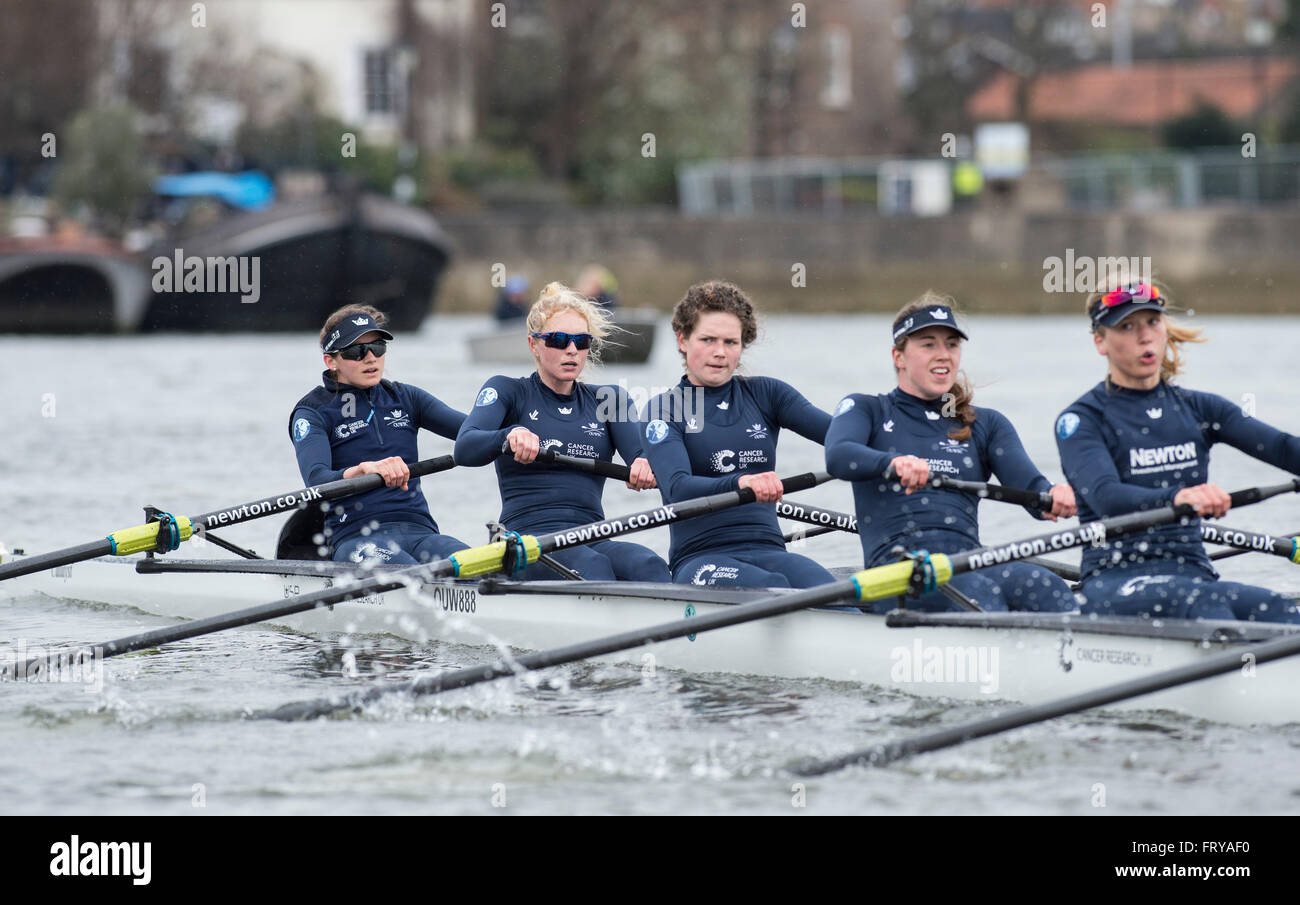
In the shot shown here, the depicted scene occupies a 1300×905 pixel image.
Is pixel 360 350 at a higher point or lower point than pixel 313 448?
higher

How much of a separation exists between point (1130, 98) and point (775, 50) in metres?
19.6

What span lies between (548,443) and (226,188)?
29.7 metres

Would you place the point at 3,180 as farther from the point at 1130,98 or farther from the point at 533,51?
the point at 1130,98

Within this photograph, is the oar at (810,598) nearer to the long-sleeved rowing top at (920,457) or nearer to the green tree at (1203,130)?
the long-sleeved rowing top at (920,457)

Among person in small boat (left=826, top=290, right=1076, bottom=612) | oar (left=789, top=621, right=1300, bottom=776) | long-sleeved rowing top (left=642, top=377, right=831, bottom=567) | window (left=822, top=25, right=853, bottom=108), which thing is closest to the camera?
oar (left=789, top=621, right=1300, bottom=776)

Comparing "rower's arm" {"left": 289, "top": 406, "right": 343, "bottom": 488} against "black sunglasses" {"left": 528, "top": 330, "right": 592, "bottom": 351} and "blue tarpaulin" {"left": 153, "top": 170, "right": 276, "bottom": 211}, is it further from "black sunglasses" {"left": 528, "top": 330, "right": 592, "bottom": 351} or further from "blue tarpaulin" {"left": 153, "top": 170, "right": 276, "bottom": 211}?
"blue tarpaulin" {"left": 153, "top": 170, "right": 276, "bottom": 211}

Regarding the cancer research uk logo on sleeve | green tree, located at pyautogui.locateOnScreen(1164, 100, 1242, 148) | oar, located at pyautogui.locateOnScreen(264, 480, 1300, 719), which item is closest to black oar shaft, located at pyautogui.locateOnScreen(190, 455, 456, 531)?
the cancer research uk logo on sleeve

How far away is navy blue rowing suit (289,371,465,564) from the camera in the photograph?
8.31 metres

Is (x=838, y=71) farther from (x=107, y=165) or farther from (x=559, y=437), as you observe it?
(x=559, y=437)

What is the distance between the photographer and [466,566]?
7.36m

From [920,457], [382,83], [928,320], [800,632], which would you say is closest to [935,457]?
[920,457]

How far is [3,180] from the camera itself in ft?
139

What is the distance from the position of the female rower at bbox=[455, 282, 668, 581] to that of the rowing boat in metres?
0.31

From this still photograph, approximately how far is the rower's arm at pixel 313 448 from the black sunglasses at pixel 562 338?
1.21m
